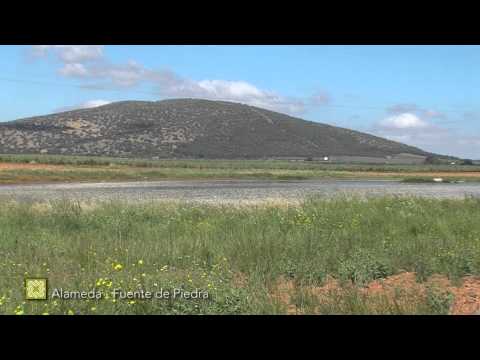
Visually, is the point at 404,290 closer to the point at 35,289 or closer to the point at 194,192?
the point at 35,289

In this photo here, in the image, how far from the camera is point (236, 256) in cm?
898

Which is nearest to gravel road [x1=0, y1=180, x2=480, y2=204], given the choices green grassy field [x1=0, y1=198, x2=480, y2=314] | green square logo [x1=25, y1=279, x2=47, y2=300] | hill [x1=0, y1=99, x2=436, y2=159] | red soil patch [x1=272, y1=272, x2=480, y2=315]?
green grassy field [x1=0, y1=198, x2=480, y2=314]

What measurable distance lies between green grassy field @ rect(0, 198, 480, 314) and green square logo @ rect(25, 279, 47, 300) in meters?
0.13

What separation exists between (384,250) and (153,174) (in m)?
54.3

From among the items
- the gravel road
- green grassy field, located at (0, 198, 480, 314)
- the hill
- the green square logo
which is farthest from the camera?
the hill

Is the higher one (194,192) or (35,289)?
(35,289)

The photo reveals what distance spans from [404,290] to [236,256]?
10.3ft

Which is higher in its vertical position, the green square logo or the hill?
the hill

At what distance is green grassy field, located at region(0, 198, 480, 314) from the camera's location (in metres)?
6.10

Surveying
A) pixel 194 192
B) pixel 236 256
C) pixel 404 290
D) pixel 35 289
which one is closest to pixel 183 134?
pixel 194 192

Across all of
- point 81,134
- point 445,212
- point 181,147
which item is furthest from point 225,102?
point 445,212

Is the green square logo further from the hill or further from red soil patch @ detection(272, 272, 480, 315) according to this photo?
the hill
